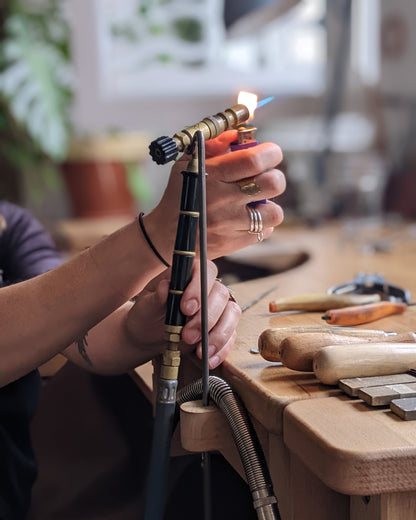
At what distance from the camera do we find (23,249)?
1.19m

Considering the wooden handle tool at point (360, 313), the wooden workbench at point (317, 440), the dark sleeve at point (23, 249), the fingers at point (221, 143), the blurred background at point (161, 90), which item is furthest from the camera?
the blurred background at point (161, 90)

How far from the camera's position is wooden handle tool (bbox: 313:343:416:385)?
59 centimetres

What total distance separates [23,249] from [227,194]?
61cm

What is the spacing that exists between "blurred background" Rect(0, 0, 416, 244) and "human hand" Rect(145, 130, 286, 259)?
1819mm

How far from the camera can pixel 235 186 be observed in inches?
26.3

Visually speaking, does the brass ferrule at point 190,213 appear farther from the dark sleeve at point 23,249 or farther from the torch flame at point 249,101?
the dark sleeve at point 23,249

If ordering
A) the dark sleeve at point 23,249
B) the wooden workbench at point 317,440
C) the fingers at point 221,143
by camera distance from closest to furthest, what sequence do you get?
the wooden workbench at point 317,440 → the fingers at point 221,143 → the dark sleeve at point 23,249

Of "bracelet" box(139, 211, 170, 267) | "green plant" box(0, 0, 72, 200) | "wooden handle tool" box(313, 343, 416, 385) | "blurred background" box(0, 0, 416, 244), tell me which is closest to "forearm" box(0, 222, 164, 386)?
"bracelet" box(139, 211, 170, 267)

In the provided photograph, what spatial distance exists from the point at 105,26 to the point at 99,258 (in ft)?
9.32

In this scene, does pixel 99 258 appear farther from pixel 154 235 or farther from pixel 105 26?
pixel 105 26

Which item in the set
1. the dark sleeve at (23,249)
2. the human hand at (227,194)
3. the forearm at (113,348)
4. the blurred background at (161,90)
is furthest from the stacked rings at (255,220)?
the blurred background at (161,90)

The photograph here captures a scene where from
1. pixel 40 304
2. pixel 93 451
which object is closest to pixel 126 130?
pixel 93 451

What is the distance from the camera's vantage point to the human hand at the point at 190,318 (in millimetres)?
648

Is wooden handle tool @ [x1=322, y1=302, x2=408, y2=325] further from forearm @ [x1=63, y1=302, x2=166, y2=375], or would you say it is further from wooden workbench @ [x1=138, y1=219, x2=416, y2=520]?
forearm @ [x1=63, y1=302, x2=166, y2=375]
